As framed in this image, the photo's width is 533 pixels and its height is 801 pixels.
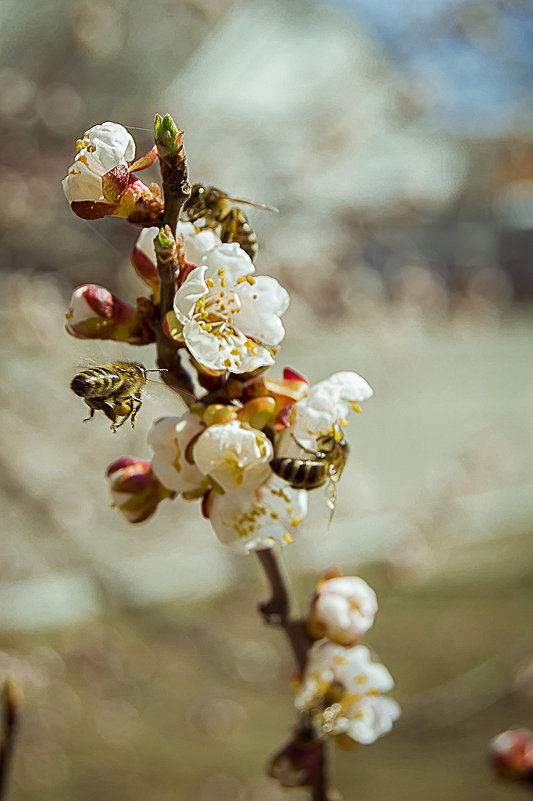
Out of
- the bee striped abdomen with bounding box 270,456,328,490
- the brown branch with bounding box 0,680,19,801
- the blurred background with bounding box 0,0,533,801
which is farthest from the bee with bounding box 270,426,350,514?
the blurred background with bounding box 0,0,533,801

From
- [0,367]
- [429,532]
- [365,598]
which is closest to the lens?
[365,598]

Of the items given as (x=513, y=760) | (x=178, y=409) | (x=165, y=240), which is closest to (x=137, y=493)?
(x=165, y=240)

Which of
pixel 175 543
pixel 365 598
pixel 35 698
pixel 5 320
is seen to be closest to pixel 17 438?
pixel 5 320

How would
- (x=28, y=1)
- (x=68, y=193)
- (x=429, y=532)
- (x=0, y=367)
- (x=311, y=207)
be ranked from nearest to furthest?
(x=68, y=193) < (x=28, y=1) < (x=0, y=367) < (x=311, y=207) < (x=429, y=532)

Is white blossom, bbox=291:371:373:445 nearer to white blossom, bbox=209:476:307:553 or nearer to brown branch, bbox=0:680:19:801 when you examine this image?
white blossom, bbox=209:476:307:553

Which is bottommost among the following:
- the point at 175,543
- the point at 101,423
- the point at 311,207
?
the point at 175,543

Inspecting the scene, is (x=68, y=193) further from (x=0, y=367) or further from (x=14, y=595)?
(x=14, y=595)

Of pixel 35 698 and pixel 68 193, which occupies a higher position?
pixel 68 193

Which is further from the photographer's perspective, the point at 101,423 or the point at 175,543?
the point at 175,543
